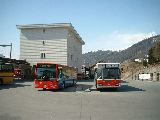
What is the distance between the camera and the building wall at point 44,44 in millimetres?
50250

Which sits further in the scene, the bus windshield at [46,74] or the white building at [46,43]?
the white building at [46,43]

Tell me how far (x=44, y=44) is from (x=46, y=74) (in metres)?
27.2

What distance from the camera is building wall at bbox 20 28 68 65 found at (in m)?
50.2

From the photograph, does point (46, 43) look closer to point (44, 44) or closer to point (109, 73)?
point (44, 44)

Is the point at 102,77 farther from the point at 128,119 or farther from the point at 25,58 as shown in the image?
the point at 25,58

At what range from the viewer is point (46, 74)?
2483 centimetres

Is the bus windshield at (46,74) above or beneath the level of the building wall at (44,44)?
beneath

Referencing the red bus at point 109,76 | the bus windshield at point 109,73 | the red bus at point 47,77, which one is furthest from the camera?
the bus windshield at point 109,73

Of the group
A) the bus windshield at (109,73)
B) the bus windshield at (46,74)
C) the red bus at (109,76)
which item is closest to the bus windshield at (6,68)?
the bus windshield at (46,74)

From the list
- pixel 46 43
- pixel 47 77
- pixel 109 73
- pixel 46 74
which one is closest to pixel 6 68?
pixel 46 74

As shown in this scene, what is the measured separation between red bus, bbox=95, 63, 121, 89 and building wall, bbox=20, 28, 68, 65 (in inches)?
977

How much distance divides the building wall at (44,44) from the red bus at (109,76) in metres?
24.8

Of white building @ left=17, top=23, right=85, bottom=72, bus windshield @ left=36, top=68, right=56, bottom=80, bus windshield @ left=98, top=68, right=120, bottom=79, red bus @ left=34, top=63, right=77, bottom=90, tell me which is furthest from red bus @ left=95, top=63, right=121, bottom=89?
white building @ left=17, top=23, right=85, bottom=72

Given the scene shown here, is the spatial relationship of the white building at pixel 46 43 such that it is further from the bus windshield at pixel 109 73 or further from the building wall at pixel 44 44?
the bus windshield at pixel 109 73
